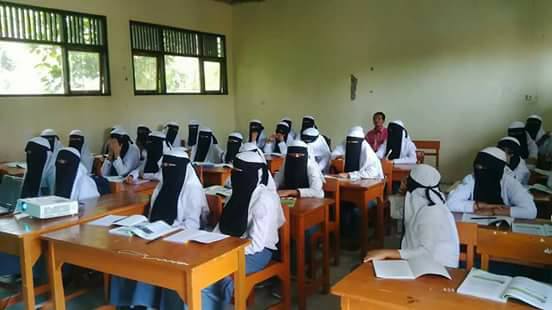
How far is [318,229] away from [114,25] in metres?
5.88

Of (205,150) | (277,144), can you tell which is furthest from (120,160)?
(277,144)

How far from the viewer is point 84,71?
299 inches

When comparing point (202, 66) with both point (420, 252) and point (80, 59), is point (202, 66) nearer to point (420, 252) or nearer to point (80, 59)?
point (80, 59)

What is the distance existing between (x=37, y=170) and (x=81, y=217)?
158cm

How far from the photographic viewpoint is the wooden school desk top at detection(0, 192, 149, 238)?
273cm

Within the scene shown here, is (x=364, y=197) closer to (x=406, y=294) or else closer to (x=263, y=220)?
(x=263, y=220)

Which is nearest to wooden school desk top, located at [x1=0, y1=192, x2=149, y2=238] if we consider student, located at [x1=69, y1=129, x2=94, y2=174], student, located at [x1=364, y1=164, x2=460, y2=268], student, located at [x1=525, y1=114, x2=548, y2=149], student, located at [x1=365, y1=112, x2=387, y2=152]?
student, located at [x1=364, y1=164, x2=460, y2=268]

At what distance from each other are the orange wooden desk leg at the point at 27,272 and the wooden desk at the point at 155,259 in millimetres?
115

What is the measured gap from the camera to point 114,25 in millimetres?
7930

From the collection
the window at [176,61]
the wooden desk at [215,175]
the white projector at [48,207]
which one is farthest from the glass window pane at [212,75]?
the white projector at [48,207]

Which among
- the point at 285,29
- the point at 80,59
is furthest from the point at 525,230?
the point at 285,29

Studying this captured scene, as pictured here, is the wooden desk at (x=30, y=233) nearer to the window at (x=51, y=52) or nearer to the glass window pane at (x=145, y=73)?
the window at (x=51, y=52)

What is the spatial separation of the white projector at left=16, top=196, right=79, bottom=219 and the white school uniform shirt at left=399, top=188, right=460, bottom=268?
6.83 feet

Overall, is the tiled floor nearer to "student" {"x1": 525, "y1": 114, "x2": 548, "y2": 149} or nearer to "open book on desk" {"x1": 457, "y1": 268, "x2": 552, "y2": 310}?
"open book on desk" {"x1": 457, "y1": 268, "x2": 552, "y2": 310}
